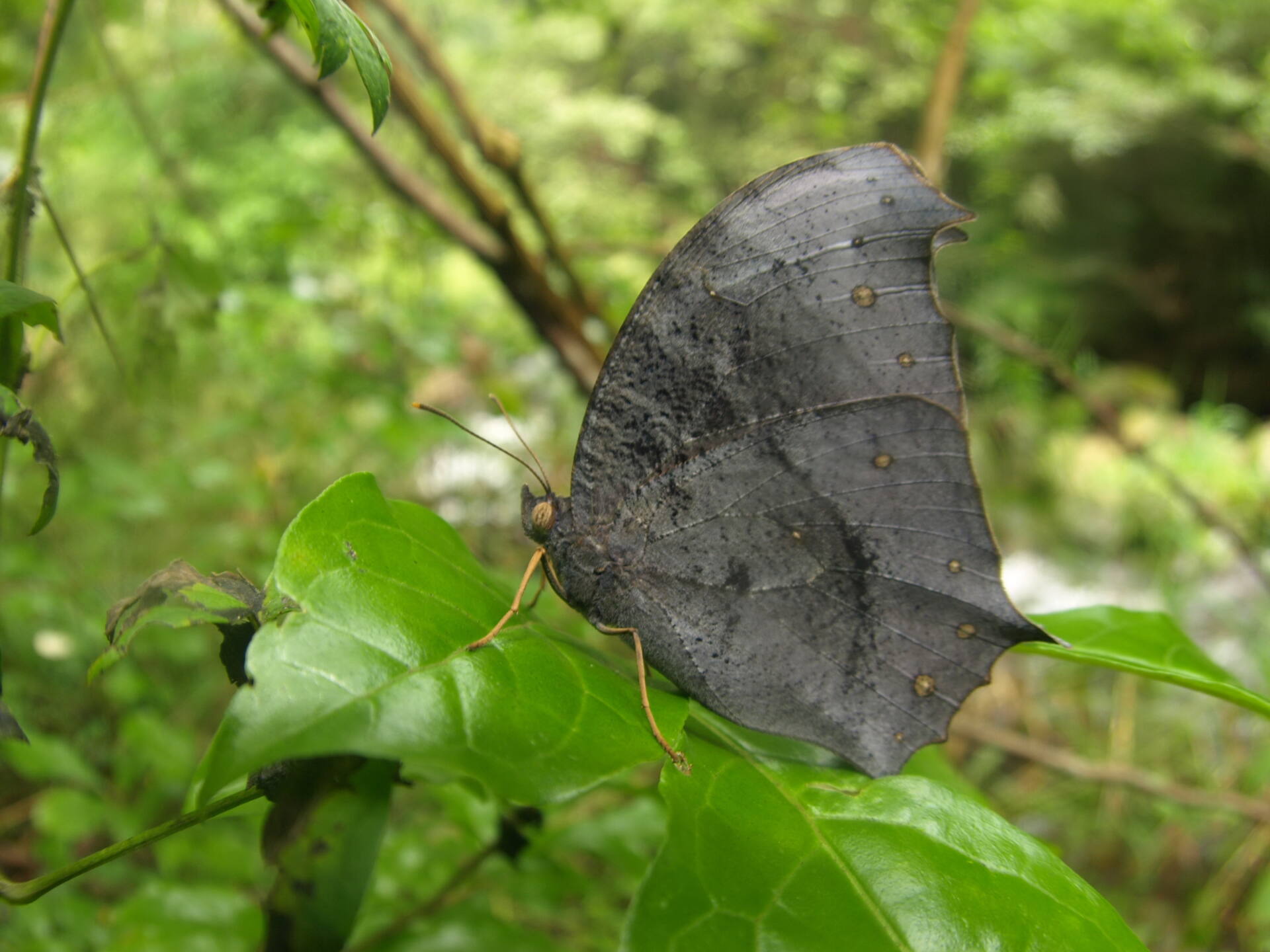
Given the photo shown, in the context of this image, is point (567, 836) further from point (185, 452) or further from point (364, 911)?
point (185, 452)

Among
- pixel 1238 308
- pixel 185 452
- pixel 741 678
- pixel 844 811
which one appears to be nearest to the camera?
pixel 844 811

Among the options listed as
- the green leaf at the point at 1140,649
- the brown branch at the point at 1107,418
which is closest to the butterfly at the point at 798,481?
the green leaf at the point at 1140,649

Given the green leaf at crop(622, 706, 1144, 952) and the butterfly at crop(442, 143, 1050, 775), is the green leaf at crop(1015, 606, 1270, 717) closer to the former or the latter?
the butterfly at crop(442, 143, 1050, 775)

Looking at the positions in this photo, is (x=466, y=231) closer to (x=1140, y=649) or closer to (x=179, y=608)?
(x=179, y=608)

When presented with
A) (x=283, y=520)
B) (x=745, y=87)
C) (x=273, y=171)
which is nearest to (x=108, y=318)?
(x=283, y=520)

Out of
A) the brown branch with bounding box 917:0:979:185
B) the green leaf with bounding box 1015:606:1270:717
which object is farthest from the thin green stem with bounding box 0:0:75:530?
the brown branch with bounding box 917:0:979:185

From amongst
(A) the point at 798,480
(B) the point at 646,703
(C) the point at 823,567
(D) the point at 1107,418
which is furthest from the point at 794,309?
(D) the point at 1107,418
